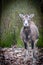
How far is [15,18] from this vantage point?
4527mm

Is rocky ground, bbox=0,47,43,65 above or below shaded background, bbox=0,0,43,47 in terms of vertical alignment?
below

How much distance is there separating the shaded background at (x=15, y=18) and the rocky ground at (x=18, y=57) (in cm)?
12

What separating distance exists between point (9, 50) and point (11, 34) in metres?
0.33

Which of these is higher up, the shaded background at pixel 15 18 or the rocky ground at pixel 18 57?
the shaded background at pixel 15 18

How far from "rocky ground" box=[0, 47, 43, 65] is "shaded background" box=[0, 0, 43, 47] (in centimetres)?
12

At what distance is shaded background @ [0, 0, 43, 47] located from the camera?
14.7 feet


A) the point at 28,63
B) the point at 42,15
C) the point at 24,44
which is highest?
the point at 42,15

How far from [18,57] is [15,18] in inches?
31.3

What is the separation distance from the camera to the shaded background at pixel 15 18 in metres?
4.47

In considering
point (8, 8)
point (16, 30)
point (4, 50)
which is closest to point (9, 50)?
point (4, 50)

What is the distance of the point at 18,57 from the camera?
4438mm

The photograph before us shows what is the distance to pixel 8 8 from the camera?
15.0 feet

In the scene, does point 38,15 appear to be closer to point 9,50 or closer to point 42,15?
point 42,15

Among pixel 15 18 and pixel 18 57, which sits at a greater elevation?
pixel 15 18
